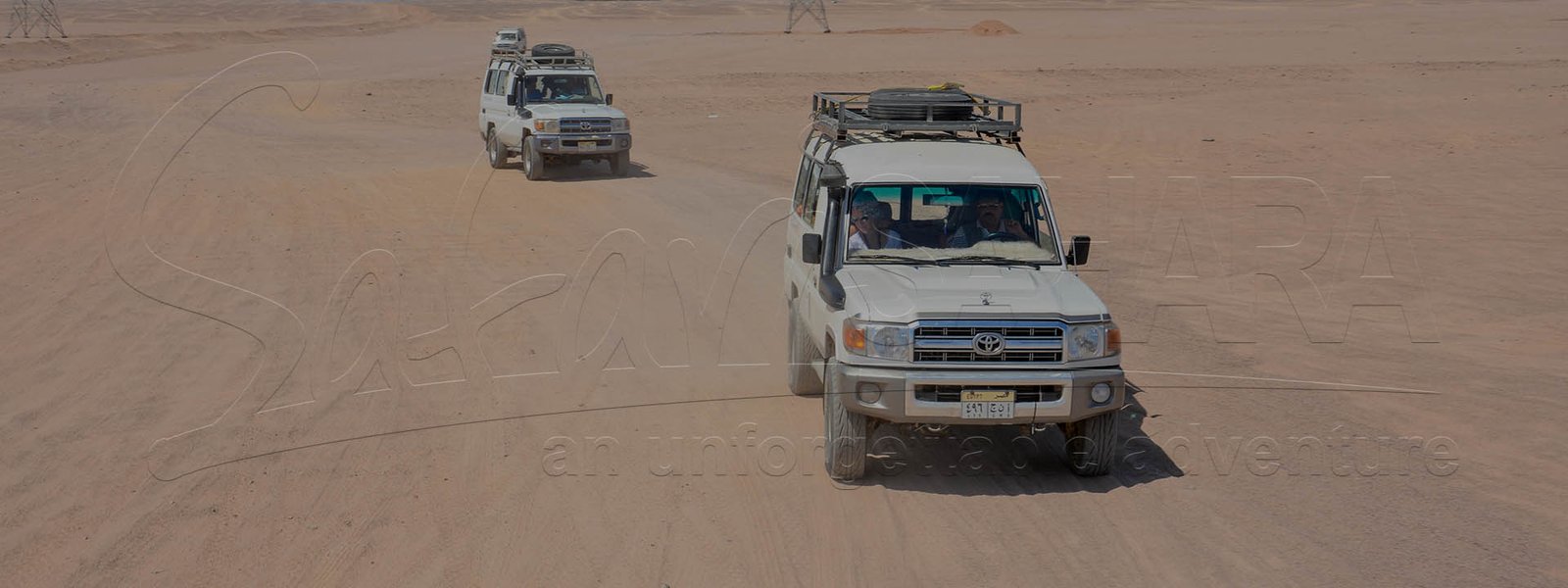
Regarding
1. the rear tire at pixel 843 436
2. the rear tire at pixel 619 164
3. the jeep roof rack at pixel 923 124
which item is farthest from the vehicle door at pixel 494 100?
the rear tire at pixel 843 436

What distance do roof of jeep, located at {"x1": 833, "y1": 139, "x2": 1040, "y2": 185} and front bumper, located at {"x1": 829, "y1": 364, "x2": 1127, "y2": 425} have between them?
70.6 inches

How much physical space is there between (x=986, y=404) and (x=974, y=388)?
0.11m

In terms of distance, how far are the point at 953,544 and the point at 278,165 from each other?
22.3m

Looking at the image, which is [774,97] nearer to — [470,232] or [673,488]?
[470,232]

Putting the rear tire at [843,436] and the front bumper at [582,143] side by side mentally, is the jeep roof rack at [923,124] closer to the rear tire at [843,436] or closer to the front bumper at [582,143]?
the rear tire at [843,436]

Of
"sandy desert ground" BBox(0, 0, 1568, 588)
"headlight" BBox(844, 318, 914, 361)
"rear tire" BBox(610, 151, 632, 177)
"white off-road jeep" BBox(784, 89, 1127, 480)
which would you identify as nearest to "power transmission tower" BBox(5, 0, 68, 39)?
"sandy desert ground" BBox(0, 0, 1568, 588)

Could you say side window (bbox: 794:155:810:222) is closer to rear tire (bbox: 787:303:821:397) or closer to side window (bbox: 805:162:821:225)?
side window (bbox: 805:162:821:225)

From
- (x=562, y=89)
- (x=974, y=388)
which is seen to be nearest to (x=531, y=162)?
(x=562, y=89)

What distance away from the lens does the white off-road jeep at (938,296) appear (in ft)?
27.3

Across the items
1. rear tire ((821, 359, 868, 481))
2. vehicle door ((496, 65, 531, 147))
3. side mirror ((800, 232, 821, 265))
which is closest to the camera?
rear tire ((821, 359, 868, 481))

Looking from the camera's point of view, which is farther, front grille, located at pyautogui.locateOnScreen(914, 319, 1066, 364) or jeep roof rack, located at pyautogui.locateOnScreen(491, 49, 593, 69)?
jeep roof rack, located at pyautogui.locateOnScreen(491, 49, 593, 69)

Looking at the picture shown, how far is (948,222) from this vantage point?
31.8ft

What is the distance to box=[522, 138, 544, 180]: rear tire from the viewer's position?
24.9m

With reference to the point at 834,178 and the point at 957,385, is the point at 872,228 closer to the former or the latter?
the point at 834,178
